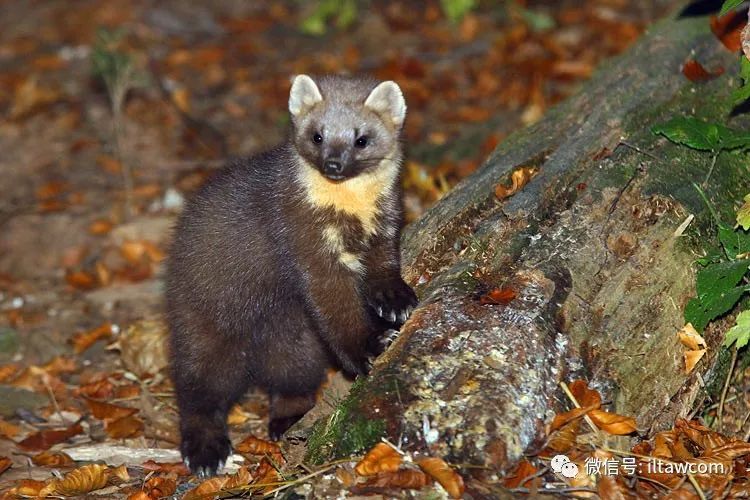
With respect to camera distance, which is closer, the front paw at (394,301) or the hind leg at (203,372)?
the front paw at (394,301)

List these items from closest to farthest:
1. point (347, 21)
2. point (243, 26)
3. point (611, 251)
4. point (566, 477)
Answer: point (566, 477) → point (611, 251) → point (347, 21) → point (243, 26)

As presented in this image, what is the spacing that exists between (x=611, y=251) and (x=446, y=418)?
1.40m

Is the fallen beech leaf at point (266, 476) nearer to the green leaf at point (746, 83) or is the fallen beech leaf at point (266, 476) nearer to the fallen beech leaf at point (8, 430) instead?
the fallen beech leaf at point (8, 430)

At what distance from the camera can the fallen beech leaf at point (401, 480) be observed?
394 cm

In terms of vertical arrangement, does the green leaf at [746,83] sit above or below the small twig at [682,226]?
above

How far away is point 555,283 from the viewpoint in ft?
15.5

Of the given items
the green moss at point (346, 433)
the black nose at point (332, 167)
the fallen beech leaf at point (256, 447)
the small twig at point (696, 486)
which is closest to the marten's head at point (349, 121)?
the black nose at point (332, 167)

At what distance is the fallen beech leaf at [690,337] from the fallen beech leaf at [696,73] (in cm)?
196

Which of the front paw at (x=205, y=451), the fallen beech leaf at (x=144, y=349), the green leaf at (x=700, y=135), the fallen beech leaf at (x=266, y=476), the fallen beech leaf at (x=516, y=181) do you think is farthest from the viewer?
the fallen beech leaf at (x=144, y=349)

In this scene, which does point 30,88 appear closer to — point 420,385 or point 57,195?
point 57,195

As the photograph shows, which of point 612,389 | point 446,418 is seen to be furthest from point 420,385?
point 612,389

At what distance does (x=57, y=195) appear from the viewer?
971 centimetres

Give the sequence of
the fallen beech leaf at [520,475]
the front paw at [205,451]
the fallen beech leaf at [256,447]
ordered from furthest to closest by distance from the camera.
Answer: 1. the fallen beech leaf at [256,447]
2. the front paw at [205,451]
3. the fallen beech leaf at [520,475]

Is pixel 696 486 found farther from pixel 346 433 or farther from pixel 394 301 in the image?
pixel 394 301
